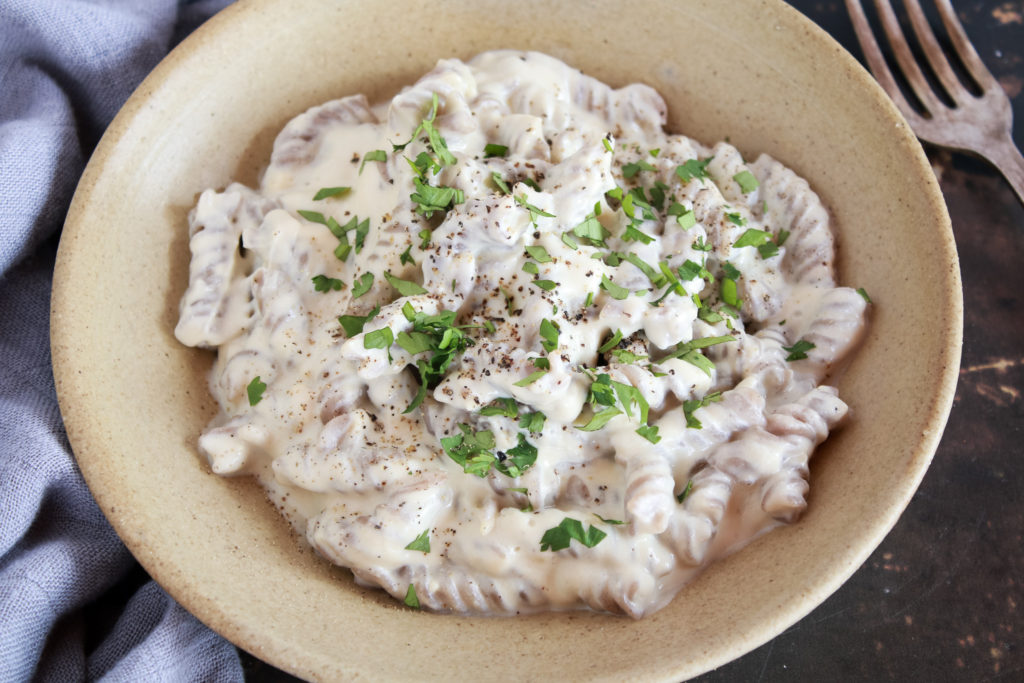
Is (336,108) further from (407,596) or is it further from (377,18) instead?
(407,596)

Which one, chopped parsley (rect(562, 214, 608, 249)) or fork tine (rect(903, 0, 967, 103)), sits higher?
fork tine (rect(903, 0, 967, 103))

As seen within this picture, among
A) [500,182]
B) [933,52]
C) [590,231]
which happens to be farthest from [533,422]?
[933,52]

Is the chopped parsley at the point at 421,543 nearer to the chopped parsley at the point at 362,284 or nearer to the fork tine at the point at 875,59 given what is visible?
the chopped parsley at the point at 362,284

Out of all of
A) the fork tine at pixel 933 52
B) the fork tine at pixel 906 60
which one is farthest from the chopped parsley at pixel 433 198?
the fork tine at pixel 933 52

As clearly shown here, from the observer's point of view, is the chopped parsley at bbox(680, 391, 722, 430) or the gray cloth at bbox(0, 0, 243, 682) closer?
the chopped parsley at bbox(680, 391, 722, 430)

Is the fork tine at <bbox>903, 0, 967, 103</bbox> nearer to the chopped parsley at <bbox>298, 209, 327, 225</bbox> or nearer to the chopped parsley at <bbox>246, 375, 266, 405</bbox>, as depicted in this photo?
the chopped parsley at <bbox>298, 209, 327, 225</bbox>

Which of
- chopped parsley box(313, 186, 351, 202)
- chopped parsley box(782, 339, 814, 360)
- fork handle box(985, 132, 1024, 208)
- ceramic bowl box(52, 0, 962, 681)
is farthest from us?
fork handle box(985, 132, 1024, 208)

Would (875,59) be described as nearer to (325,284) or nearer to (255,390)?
(325,284)

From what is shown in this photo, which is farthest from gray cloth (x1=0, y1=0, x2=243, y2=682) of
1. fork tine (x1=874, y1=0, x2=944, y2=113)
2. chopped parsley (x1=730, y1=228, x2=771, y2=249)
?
fork tine (x1=874, y1=0, x2=944, y2=113)
